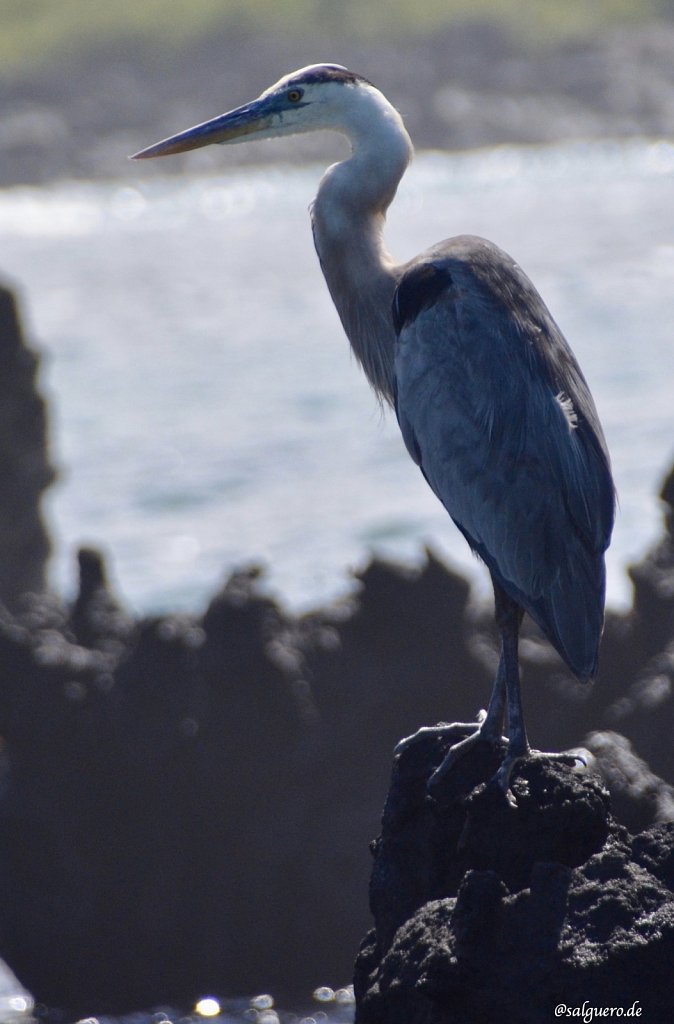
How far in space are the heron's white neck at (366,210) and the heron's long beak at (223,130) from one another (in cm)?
36

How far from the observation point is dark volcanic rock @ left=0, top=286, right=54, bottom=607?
11.6 metres

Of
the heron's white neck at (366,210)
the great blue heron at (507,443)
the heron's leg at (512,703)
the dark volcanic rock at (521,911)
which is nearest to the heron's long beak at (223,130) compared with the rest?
the heron's white neck at (366,210)

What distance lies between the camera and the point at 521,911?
4199 mm

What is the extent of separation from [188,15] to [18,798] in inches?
2598

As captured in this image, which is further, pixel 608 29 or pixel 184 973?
pixel 608 29

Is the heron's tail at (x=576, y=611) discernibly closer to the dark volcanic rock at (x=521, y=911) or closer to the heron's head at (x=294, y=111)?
the dark volcanic rock at (x=521, y=911)

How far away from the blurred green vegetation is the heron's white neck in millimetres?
61383

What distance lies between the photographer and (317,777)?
841 centimetres

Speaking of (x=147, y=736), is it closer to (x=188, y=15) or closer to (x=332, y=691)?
(x=332, y=691)

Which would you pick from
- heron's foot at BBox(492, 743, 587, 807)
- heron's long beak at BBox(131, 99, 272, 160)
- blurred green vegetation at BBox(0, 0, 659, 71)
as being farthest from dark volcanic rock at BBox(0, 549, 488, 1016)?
blurred green vegetation at BBox(0, 0, 659, 71)

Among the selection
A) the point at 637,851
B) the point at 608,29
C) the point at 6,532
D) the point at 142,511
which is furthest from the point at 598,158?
the point at 637,851

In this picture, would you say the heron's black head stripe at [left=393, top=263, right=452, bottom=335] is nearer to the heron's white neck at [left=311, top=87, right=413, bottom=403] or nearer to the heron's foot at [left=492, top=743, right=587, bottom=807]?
the heron's white neck at [left=311, top=87, right=413, bottom=403]

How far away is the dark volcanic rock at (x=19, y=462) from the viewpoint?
11.6m

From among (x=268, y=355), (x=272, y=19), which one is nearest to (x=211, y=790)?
(x=268, y=355)
